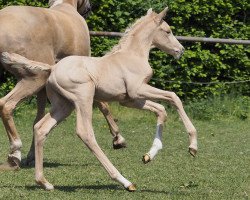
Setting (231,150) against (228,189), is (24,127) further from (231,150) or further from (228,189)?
(228,189)

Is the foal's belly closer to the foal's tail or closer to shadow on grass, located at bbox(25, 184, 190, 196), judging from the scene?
the foal's tail

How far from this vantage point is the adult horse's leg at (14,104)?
888 centimetres

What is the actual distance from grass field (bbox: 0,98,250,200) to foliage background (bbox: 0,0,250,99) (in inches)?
27.5

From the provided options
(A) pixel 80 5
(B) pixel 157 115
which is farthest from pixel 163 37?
(A) pixel 80 5

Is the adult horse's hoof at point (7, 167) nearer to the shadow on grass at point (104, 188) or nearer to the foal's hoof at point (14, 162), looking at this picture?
the foal's hoof at point (14, 162)

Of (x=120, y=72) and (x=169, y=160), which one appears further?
(x=169, y=160)

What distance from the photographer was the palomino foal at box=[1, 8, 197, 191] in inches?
301

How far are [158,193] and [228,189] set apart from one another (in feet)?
2.48

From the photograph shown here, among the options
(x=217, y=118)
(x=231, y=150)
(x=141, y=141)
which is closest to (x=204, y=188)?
(x=231, y=150)

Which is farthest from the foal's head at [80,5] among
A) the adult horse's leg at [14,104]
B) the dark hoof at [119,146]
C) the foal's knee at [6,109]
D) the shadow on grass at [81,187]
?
the shadow on grass at [81,187]

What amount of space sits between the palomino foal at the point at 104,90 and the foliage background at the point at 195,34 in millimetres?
6783

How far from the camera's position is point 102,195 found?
7434 millimetres

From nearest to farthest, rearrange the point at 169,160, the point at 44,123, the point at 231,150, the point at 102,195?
the point at 102,195 < the point at 44,123 < the point at 169,160 < the point at 231,150

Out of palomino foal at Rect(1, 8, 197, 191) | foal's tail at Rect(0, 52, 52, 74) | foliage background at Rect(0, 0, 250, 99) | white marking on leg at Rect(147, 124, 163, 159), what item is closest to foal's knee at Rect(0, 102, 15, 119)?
foal's tail at Rect(0, 52, 52, 74)
